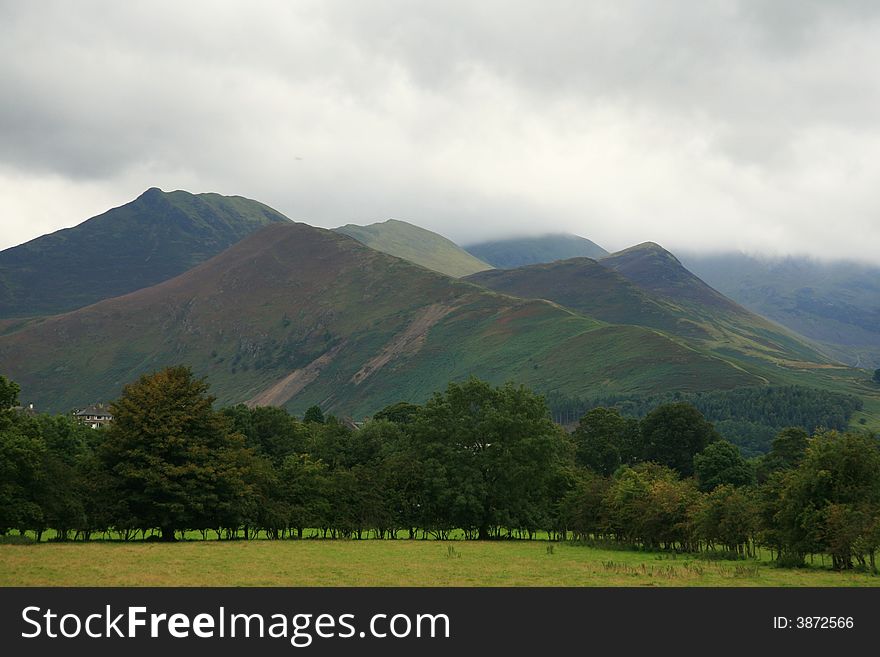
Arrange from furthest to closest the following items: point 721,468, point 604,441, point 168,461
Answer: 1. point 604,441
2. point 721,468
3. point 168,461

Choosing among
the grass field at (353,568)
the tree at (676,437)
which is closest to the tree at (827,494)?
the grass field at (353,568)

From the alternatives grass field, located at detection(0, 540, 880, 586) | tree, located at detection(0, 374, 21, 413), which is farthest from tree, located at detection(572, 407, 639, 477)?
tree, located at detection(0, 374, 21, 413)

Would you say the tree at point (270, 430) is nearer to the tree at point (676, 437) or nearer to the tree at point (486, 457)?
the tree at point (486, 457)

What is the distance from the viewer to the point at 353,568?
46094mm

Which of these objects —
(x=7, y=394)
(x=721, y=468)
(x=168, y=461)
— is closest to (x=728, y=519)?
(x=168, y=461)

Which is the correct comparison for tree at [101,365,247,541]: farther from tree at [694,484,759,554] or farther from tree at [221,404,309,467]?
tree at [221,404,309,467]

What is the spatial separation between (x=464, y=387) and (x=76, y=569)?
48.8 m

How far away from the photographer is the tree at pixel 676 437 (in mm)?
145250

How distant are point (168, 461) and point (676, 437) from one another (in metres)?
99.0

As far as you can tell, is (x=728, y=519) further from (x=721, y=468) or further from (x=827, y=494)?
(x=721, y=468)

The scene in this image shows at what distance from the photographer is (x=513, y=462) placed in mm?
81812
